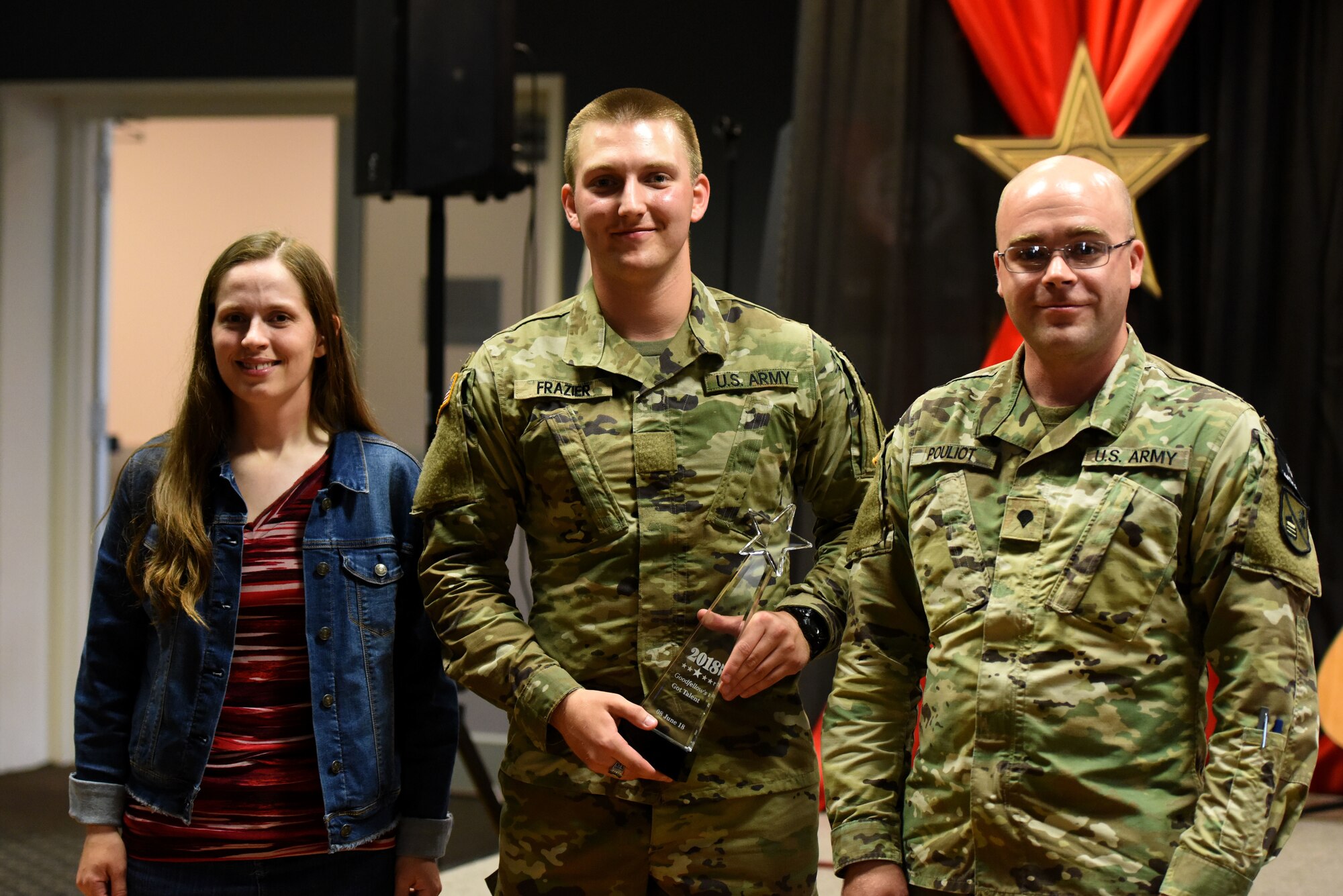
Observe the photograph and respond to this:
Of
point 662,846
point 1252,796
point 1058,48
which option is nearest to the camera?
point 1252,796

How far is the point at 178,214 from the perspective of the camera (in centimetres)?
571

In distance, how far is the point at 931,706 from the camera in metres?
1.43

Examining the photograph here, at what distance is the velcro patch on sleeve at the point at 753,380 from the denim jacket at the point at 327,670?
1.49ft

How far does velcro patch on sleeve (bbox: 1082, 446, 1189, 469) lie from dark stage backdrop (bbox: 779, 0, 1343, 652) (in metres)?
2.08

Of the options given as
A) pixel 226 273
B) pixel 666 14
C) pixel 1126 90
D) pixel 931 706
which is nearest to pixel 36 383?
pixel 666 14

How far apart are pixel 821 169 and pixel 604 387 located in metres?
2.01

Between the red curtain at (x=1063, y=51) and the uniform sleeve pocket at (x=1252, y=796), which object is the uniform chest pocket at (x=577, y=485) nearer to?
the uniform sleeve pocket at (x=1252, y=796)

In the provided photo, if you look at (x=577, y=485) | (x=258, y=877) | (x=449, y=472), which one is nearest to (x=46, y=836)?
(x=258, y=877)

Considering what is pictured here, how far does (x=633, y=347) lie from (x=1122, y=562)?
0.67 m

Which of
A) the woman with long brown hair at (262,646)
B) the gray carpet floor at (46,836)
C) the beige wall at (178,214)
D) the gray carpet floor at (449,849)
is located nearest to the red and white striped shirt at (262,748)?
the woman with long brown hair at (262,646)

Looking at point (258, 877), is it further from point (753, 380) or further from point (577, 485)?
point (753, 380)

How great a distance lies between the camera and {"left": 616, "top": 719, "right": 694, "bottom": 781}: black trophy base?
4.90 feet

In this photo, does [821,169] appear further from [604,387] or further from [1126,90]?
[604,387]

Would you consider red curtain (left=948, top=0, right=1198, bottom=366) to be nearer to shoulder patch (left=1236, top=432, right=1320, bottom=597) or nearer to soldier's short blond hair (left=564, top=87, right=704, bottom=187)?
soldier's short blond hair (left=564, top=87, right=704, bottom=187)
